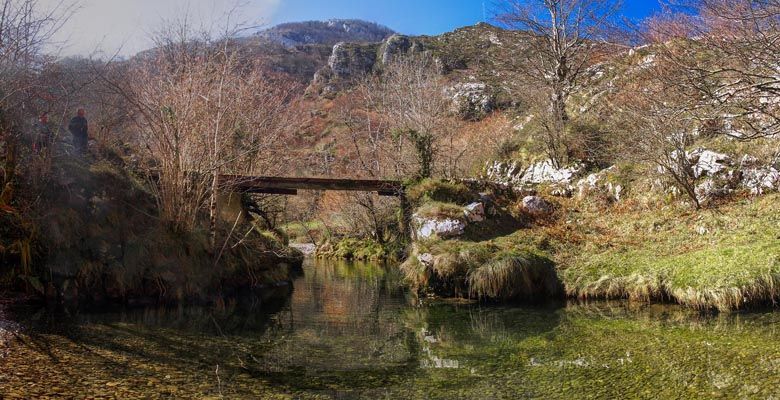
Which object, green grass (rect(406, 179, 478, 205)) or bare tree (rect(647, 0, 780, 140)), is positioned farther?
green grass (rect(406, 179, 478, 205))

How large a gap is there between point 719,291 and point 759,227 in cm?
313

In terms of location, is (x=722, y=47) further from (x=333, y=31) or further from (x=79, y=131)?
(x=333, y=31)

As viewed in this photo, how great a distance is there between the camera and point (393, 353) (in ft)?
25.3

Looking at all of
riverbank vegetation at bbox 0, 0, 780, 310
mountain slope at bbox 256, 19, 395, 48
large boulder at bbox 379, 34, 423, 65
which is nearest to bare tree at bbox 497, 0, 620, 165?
riverbank vegetation at bbox 0, 0, 780, 310

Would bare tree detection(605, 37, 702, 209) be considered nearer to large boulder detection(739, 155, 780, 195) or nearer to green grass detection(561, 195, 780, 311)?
green grass detection(561, 195, 780, 311)

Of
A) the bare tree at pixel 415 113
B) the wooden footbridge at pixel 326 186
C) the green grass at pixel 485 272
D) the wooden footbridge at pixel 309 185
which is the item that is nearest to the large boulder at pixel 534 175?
the bare tree at pixel 415 113

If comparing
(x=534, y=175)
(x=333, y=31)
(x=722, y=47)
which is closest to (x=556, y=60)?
(x=534, y=175)

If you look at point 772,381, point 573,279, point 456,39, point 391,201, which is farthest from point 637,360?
point 456,39

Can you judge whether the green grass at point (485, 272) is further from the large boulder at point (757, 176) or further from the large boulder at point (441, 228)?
the large boulder at point (757, 176)

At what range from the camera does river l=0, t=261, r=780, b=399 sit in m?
5.80

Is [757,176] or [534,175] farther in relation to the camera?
[534,175]

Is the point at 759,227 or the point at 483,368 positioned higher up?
the point at 759,227

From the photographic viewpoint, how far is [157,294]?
438 inches

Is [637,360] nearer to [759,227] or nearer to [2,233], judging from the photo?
[759,227]
